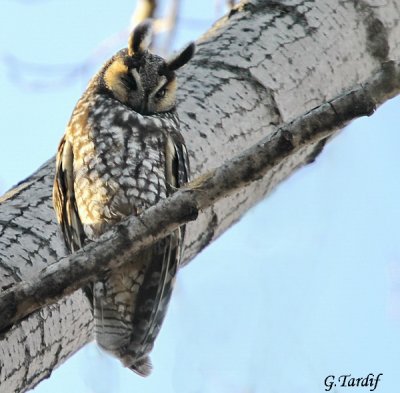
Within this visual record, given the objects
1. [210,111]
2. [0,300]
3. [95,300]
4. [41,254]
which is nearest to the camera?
[0,300]

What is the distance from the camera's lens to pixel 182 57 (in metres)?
2.80

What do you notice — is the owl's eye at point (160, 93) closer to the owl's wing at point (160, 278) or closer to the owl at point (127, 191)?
the owl at point (127, 191)

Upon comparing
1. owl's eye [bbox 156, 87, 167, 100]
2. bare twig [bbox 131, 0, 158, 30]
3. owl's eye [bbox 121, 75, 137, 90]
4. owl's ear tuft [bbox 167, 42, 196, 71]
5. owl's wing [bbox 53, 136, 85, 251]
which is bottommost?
owl's wing [bbox 53, 136, 85, 251]

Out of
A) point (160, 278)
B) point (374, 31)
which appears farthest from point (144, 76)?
point (374, 31)

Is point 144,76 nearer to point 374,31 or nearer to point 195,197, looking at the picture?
point 374,31

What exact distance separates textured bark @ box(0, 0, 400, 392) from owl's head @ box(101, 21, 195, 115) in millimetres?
53

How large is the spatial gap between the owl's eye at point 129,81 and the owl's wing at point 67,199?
276mm

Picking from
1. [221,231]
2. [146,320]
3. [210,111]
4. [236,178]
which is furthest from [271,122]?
[236,178]

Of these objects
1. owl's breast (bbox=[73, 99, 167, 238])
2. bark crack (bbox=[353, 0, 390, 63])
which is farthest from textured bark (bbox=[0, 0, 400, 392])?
owl's breast (bbox=[73, 99, 167, 238])

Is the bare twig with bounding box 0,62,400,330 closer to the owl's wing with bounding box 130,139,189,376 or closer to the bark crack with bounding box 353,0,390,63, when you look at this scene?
the owl's wing with bounding box 130,139,189,376

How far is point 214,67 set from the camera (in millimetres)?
2811

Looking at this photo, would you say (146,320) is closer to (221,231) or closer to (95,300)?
(95,300)

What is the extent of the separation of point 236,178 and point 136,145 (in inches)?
38.6

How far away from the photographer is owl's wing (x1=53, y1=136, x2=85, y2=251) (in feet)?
8.33
